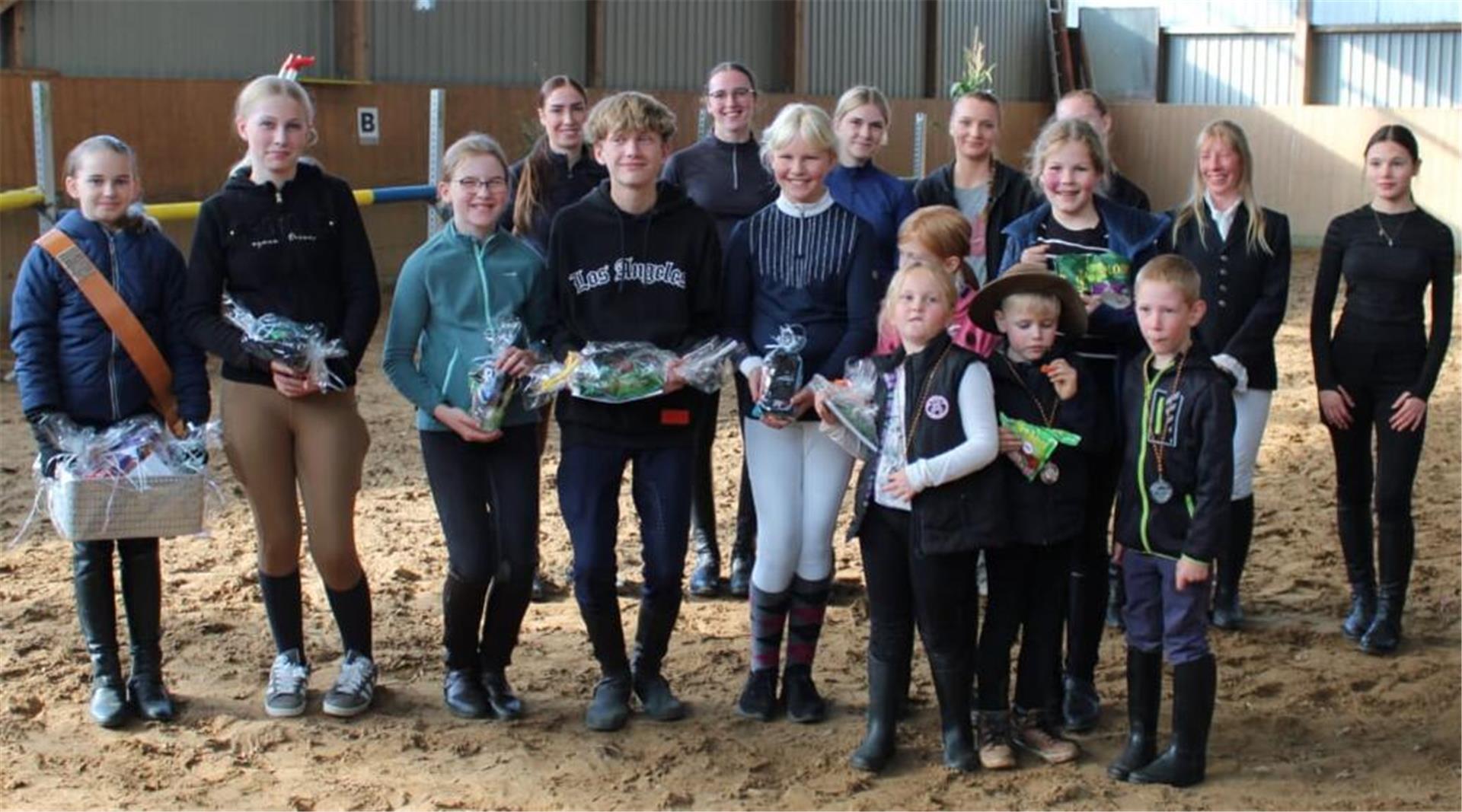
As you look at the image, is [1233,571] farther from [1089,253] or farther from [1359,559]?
[1089,253]

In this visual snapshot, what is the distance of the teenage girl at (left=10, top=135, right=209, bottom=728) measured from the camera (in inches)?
175

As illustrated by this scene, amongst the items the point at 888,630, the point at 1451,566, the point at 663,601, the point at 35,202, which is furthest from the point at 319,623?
the point at 35,202

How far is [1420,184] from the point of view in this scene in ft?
66.4

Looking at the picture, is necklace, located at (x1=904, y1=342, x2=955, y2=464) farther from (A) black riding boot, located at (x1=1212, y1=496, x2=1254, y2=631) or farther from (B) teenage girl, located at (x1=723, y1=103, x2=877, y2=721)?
(A) black riding boot, located at (x1=1212, y1=496, x2=1254, y2=631)

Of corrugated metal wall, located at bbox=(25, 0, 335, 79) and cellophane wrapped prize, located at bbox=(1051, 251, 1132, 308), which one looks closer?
cellophane wrapped prize, located at bbox=(1051, 251, 1132, 308)

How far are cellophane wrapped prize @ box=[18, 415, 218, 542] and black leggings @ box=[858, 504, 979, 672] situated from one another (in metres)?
1.79

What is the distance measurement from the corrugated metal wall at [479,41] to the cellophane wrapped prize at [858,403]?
1197cm

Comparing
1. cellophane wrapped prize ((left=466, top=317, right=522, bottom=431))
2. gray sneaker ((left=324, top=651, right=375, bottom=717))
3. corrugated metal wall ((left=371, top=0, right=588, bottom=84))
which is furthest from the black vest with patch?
corrugated metal wall ((left=371, top=0, right=588, bottom=84))

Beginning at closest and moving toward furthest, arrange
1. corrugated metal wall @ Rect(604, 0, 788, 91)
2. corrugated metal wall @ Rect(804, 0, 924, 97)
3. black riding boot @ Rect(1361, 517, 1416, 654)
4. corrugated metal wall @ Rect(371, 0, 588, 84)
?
black riding boot @ Rect(1361, 517, 1416, 654), corrugated metal wall @ Rect(371, 0, 588, 84), corrugated metal wall @ Rect(604, 0, 788, 91), corrugated metal wall @ Rect(804, 0, 924, 97)

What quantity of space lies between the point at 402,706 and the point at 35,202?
7.03 meters

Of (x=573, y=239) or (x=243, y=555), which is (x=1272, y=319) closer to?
(x=573, y=239)

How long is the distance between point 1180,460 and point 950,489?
57cm

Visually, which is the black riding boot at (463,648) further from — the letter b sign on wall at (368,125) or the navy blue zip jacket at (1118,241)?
the letter b sign on wall at (368,125)

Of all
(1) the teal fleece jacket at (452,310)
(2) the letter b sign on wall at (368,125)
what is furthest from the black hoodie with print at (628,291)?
(2) the letter b sign on wall at (368,125)
